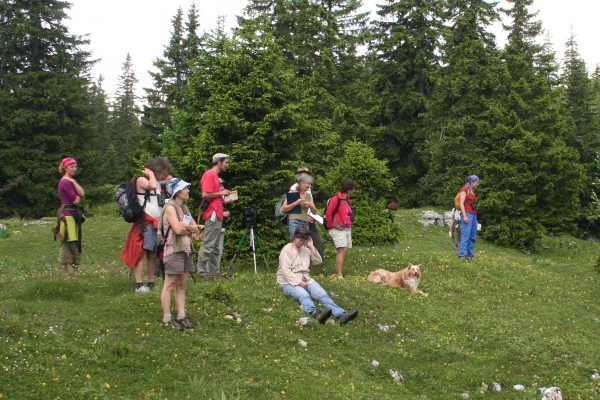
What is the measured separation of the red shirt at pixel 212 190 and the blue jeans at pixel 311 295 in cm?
215

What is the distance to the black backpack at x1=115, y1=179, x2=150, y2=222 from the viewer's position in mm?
9070

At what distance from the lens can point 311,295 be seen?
9.38 m

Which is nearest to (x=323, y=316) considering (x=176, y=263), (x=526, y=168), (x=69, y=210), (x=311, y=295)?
(x=311, y=295)

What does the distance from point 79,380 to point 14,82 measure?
32.0 m

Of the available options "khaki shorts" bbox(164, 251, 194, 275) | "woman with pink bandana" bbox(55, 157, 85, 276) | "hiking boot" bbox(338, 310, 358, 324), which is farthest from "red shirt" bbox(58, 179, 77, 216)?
"hiking boot" bbox(338, 310, 358, 324)

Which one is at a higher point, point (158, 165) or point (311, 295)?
point (158, 165)

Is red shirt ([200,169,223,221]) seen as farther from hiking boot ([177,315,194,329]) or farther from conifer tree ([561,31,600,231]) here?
conifer tree ([561,31,600,231])

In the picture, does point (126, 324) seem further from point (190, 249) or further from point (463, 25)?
point (463, 25)

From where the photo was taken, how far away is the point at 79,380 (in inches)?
229

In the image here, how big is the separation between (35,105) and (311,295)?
97.8 feet

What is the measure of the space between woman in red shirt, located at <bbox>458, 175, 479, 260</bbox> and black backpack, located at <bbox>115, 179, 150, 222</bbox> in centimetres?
879

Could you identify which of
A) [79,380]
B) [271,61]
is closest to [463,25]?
[271,61]

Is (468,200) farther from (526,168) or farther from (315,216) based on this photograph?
(526,168)

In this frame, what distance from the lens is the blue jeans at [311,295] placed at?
8945 millimetres
